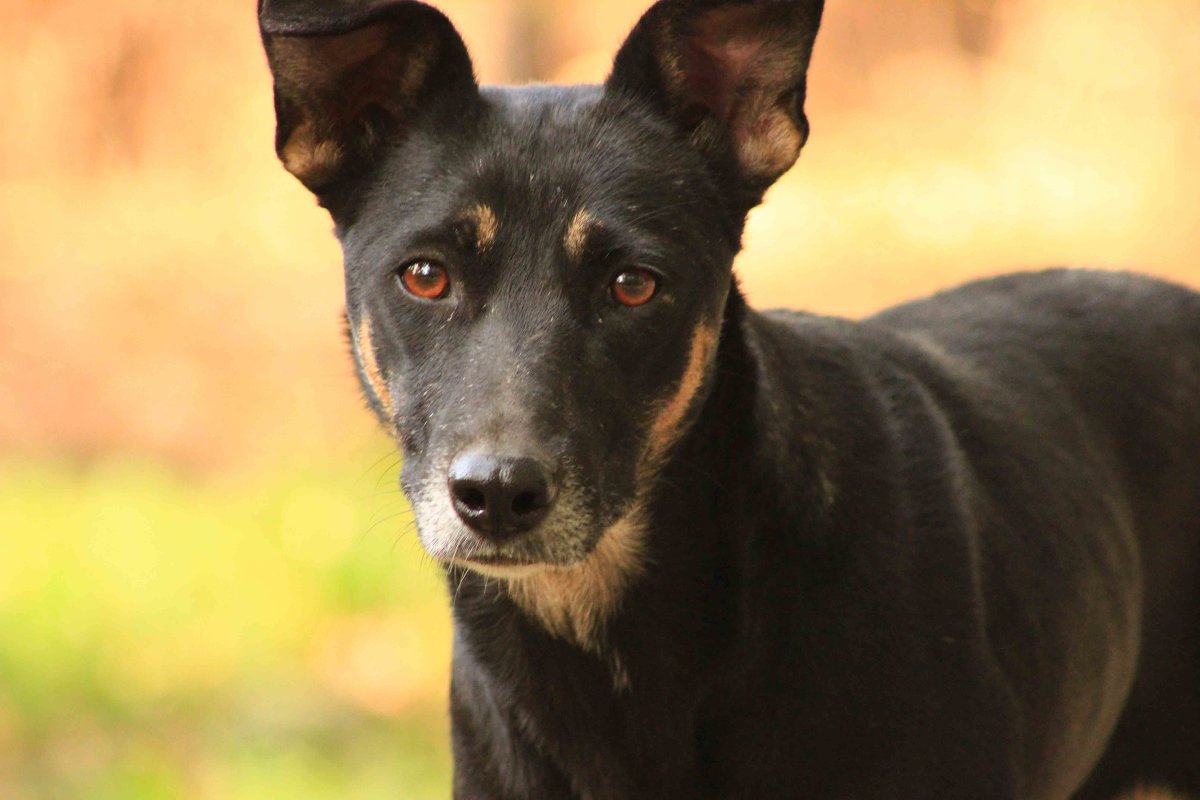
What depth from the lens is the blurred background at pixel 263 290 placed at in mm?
6141

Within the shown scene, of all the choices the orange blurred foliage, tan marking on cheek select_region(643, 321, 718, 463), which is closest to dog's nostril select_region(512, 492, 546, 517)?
tan marking on cheek select_region(643, 321, 718, 463)

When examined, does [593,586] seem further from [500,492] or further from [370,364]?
[370,364]

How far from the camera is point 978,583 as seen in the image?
3541mm

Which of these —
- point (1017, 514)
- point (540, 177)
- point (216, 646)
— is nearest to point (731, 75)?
point (540, 177)

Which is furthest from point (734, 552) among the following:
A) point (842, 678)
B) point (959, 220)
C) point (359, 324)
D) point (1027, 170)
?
point (1027, 170)

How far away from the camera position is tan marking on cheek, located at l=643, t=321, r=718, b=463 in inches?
131

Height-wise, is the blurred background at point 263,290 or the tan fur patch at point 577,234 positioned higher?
the tan fur patch at point 577,234

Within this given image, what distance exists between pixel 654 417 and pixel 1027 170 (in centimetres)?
988

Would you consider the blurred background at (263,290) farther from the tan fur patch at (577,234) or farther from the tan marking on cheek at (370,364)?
the tan fur patch at (577,234)

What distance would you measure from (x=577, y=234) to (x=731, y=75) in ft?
1.87

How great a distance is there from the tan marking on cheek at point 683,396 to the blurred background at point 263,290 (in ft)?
4.07

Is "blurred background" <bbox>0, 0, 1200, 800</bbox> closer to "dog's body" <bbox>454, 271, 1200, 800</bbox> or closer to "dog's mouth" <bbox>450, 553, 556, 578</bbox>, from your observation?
"dog's body" <bbox>454, 271, 1200, 800</bbox>

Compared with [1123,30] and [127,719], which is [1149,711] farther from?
[1123,30]

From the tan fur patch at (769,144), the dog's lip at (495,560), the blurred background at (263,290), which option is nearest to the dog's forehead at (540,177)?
the tan fur patch at (769,144)
